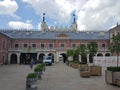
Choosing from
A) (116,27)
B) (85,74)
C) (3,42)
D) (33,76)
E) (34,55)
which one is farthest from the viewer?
(34,55)

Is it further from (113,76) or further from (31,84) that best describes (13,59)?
(31,84)

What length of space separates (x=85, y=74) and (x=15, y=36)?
48529 millimetres

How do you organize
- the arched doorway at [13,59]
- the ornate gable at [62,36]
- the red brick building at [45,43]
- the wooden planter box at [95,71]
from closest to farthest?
the wooden planter box at [95,71]
the arched doorway at [13,59]
the red brick building at [45,43]
the ornate gable at [62,36]

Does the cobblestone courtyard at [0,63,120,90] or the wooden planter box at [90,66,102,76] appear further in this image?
the wooden planter box at [90,66,102,76]

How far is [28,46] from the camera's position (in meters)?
65.7

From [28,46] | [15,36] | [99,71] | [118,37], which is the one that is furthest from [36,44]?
[118,37]

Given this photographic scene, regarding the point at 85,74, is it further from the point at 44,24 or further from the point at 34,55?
the point at 44,24

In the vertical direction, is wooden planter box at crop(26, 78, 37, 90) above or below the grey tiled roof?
below

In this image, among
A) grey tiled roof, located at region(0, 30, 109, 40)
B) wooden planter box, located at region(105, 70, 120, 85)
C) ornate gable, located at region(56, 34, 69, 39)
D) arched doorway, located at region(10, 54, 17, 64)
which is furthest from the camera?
grey tiled roof, located at region(0, 30, 109, 40)

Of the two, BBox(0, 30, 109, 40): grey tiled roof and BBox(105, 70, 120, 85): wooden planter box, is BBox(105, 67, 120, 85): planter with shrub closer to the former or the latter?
BBox(105, 70, 120, 85): wooden planter box

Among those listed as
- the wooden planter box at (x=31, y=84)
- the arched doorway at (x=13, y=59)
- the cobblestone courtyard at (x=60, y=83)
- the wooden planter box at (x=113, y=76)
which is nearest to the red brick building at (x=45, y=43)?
the arched doorway at (x=13, y=59)

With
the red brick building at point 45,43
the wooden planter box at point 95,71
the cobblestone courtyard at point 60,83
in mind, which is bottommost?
the cobblestone courtyard at point 60,83

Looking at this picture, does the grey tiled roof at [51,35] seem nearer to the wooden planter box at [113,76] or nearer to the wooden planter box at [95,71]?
the wooden planter box at [95,71]

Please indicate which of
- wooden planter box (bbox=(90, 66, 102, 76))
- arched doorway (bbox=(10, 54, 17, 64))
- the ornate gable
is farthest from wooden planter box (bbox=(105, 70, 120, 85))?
the ornate gable
